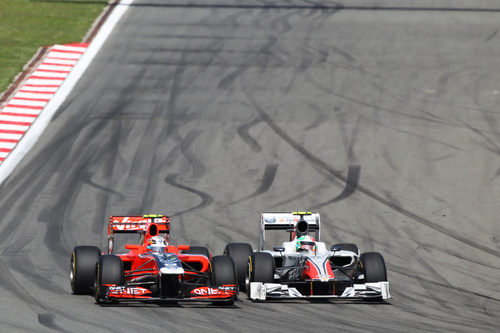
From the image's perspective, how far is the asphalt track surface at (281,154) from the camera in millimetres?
17156

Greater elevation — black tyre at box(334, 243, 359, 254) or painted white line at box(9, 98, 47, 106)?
painted white line at box(9, 98, 47, 106)

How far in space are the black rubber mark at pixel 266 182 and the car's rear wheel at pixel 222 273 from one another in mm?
7422

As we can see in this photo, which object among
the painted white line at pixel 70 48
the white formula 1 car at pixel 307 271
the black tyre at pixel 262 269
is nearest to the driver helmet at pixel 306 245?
the white formula 1 car at pixel 307 271

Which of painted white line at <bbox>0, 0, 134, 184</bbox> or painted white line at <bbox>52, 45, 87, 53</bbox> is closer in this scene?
painted white line at <bbox>0, 0, 134, 184</bbox>

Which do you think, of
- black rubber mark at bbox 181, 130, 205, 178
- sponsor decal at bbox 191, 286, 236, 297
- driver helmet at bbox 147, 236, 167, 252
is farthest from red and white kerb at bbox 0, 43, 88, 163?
sponsor decal at bbox 191, 286, 236, 297

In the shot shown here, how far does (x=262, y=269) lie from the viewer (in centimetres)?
1734

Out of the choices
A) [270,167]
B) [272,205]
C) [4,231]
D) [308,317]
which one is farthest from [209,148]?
[308,317]

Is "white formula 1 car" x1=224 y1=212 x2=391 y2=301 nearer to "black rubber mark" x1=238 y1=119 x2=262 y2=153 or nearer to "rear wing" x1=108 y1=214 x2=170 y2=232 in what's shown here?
"rear wing" x1=108 y1=214 x2=170 y2=232

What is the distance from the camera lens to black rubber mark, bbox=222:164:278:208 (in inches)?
981

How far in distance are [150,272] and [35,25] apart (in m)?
25.1

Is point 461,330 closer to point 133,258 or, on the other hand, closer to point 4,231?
point 133,258

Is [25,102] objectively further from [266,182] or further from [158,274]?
[158,274]

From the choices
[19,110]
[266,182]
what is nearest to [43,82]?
[19,110]

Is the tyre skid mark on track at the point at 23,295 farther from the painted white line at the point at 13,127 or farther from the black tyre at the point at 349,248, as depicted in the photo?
the painted white line at the point at 13,127
